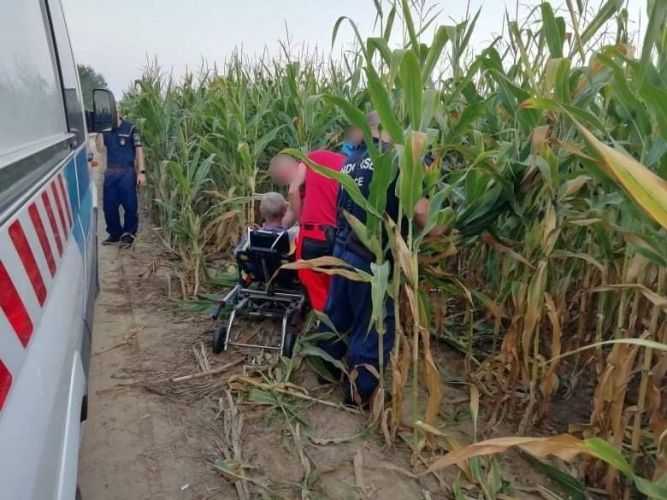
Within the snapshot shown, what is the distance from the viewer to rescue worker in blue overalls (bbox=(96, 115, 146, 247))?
664 centimetres

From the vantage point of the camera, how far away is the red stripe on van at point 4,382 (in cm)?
96

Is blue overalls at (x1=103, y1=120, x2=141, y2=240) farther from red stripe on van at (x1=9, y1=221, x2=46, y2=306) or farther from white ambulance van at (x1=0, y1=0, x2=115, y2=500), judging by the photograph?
red stripe on van at (x1=9, y1=221, x2=46, y2=306)

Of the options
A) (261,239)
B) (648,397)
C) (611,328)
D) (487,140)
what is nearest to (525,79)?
(487,140)

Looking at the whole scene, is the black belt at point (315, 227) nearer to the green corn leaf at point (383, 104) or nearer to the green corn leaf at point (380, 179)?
the green corn leaf at point (380, 179)

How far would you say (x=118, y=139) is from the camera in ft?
21.7

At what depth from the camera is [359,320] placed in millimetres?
3020

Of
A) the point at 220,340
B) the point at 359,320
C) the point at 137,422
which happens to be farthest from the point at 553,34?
the point at 137,422

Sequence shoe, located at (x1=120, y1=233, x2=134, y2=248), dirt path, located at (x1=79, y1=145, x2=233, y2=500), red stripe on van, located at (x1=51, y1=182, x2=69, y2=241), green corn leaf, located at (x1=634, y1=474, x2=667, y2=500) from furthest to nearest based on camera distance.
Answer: shoe, located at (x1=120, y1=233, x2=134, y2=248)
dirt path, located at (x1=79, y1=145, x2=233, y2=500)
red stripe on van, located at (x1=51, y1=182, x2=69, y2=241)
green corn leaf, located at (x1=634, y1=474, x2=667, y2=500)

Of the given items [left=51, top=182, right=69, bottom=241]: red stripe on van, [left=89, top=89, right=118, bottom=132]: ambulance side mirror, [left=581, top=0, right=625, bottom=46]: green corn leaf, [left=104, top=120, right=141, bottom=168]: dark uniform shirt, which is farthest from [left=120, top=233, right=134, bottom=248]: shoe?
[left=581, top=0, right=625, bottom=46]: green corn leaf

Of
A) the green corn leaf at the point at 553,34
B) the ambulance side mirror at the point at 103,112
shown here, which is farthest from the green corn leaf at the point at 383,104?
the ambulance side mirror at the point at 103,112

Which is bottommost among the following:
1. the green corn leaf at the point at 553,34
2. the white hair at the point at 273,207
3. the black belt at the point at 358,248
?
the white hair at the point at 273,207

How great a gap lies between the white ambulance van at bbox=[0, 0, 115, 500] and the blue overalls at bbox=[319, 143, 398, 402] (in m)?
1.35

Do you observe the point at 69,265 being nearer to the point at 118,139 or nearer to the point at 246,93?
the point at 246,93

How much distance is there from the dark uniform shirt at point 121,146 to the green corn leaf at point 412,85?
5.28 m
